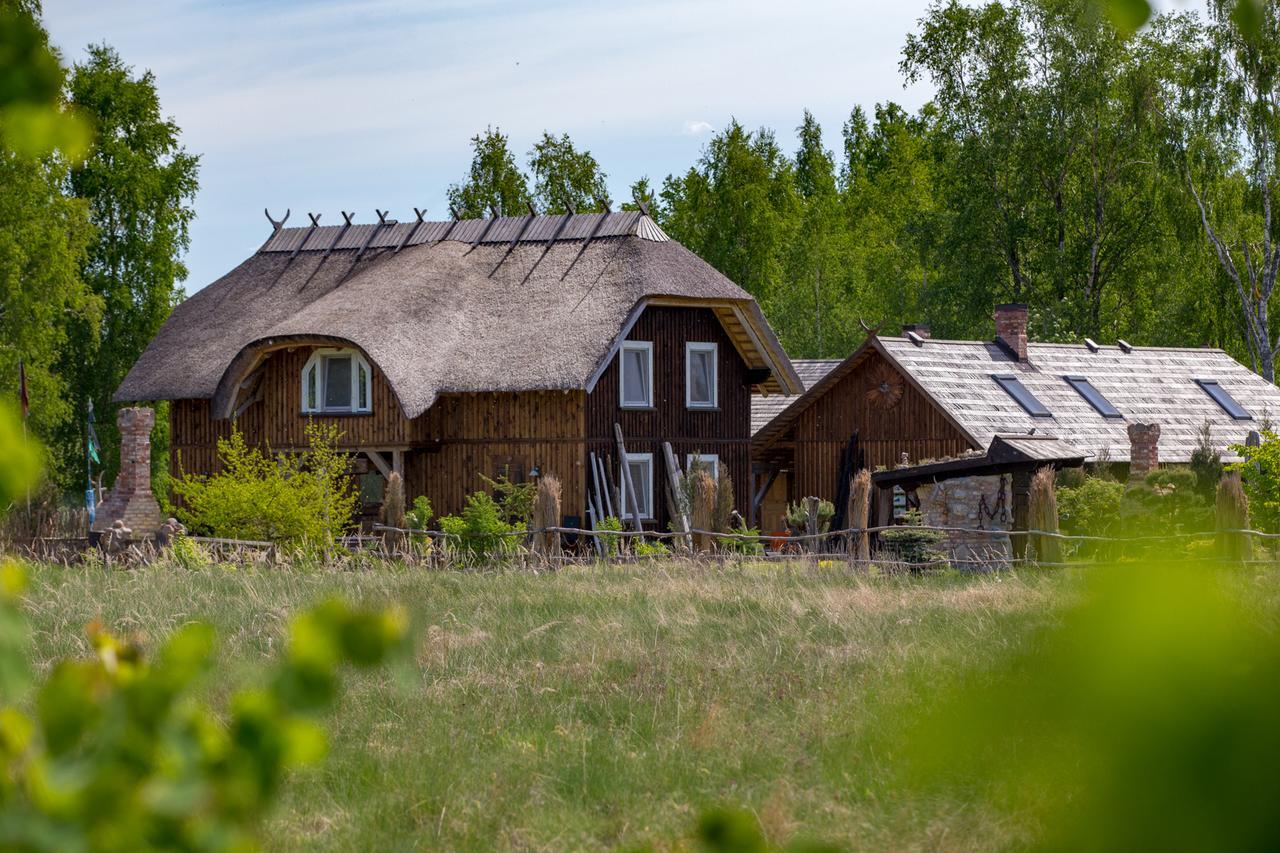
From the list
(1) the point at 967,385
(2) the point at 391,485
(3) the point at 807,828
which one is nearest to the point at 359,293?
(2) the point at 391,485

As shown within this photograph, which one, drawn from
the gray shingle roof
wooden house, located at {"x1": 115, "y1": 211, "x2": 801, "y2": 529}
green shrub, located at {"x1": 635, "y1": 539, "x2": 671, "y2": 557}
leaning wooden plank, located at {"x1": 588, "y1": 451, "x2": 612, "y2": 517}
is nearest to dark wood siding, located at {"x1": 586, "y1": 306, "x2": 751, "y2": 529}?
wooden house, located at {"x1": 115, "y1": 211, "x2": 801, "y2": 529}

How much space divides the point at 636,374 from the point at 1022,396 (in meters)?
7.22

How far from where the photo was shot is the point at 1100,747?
38.8 inches

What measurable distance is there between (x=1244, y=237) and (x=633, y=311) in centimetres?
1973

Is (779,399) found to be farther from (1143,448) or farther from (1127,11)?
(1127,11)

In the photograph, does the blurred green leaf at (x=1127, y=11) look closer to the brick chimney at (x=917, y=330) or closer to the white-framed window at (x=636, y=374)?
the white-framed window at (x=636, y=374)

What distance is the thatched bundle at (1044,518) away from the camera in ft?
52.2

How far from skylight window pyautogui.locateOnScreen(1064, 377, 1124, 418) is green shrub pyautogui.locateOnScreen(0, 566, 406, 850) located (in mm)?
30351

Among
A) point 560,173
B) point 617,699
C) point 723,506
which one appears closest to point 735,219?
point 560,173

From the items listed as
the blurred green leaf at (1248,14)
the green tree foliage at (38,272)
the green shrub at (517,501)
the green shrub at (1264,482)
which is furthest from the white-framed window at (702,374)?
the blurred green leaf at (1248,14)

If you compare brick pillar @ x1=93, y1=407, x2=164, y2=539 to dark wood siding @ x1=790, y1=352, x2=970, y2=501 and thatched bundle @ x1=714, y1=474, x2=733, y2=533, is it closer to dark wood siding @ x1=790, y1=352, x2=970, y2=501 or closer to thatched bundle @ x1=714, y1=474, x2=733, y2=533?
thatched bundle @ x1=714, y1=474, x2=733, y2=533

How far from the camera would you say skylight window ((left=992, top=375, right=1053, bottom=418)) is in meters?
29.2

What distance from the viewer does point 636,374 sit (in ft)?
97.6

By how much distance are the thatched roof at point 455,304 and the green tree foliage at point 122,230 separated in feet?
22.0
